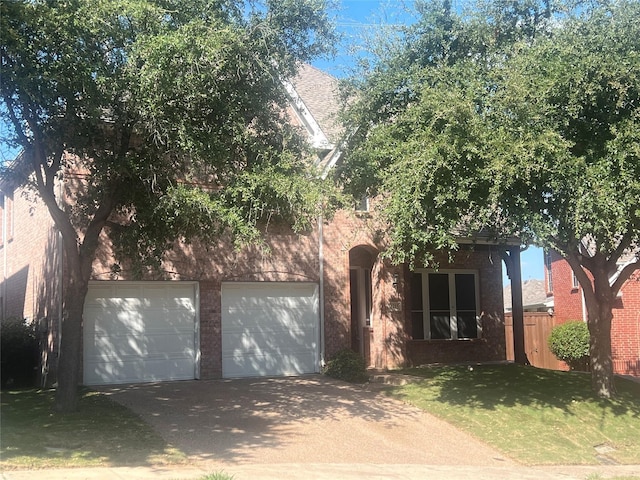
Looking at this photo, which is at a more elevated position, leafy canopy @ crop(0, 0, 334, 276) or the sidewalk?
leafy canopy @ crop(0, 0, 334, 276)

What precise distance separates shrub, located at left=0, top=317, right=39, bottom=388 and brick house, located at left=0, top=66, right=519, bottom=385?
55cm

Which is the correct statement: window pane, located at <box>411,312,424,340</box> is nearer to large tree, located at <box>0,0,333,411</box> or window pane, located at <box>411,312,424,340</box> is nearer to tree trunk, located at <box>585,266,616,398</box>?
tree trunk, located at <box>585,266,616,398</box>

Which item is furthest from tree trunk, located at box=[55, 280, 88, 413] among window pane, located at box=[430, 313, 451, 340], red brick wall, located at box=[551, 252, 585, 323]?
red brick wall, located at box=[551, 252, 585, 323]

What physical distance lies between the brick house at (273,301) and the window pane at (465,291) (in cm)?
3

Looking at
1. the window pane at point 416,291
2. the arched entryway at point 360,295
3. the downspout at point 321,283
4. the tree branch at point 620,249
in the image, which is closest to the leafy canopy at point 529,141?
the tree branch at point 620,249

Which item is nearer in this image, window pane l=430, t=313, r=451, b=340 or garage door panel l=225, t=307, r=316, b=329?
garage door panel l=225, t=307, r=316, b=329

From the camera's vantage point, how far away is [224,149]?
1088 cm

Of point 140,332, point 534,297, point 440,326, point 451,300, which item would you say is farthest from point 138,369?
point 534,297

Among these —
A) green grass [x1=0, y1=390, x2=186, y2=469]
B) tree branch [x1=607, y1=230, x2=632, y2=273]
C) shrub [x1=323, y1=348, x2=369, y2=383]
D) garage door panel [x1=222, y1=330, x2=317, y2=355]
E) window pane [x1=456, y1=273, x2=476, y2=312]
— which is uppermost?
tree branch [x1=607, y1=230, x2=632, y2=273]

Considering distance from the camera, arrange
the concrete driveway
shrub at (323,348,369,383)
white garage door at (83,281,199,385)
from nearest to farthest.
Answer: the concrete driveway
white garage door at (83,281,199,385)
shrub at (323,348,369,383)

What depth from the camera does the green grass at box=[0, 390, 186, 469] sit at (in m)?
8.66

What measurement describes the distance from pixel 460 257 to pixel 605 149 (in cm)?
1034

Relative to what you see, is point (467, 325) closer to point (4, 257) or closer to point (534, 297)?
point (4, 257)

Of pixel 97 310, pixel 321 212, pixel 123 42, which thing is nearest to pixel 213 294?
pixel 97 310
